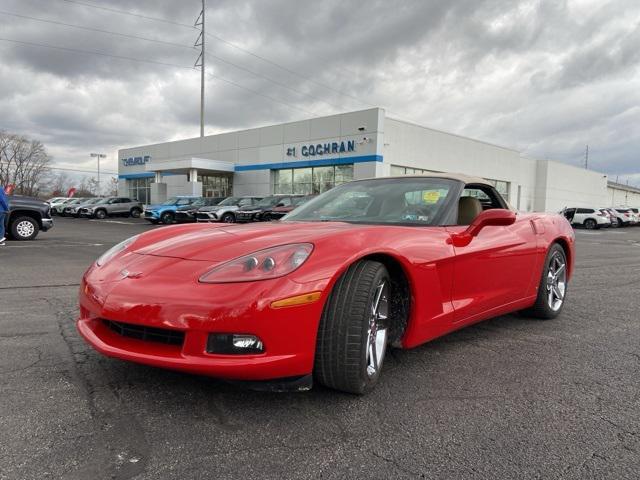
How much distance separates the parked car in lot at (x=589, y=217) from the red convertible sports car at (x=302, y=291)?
101 feet

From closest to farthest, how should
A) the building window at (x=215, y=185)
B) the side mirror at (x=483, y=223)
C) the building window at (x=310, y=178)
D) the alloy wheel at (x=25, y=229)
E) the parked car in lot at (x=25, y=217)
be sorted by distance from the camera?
the side mirror at (x=483, y=223) < the parked car in lot at (x=25, y=217) < the alloy wheel at (x=25, y=229) < the building window at (x=310, y=178) < the building window at (x=215, y=185)

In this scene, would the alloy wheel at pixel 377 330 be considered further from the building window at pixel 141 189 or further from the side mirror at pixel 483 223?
the building window at pixel 141 189

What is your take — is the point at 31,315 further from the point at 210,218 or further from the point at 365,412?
the point at 210,218

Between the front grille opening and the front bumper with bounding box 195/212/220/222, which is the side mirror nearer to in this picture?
the front grille opening

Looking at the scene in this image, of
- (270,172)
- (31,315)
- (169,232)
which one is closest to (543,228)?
(169,232)

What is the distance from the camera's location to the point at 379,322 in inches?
105

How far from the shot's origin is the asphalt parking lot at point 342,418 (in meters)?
1.87

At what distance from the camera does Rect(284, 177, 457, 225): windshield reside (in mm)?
3240

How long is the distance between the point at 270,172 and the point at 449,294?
103 ft

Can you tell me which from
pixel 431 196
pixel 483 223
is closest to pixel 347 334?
pixel 483 223

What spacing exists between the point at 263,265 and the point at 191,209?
23321 millimetres

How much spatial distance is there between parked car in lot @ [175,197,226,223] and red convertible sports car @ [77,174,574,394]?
840 inches

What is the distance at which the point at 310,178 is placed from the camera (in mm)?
31422

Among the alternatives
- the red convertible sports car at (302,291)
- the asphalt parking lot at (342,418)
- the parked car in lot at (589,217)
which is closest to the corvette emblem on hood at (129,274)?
the red convertible sports car at (302,291)
